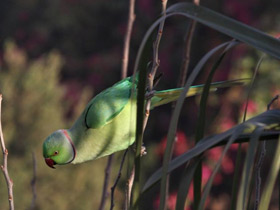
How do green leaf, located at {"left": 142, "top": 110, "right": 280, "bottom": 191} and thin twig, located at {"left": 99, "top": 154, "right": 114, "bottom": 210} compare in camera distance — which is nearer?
green leaf, located at {"left": 142, "top": 110, "right": 280, "bottom": 191}

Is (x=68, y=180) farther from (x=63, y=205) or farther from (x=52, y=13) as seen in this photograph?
(x=52, y=13)

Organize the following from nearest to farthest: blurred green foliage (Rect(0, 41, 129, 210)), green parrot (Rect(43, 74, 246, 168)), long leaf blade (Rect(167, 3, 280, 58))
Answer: long leaf blade (Rect(167, 3, 280, 58)) → green parrot (Rect(43, 74, 246, 168)) → blurred green foliage (Rect(0, 41, 129, 210))

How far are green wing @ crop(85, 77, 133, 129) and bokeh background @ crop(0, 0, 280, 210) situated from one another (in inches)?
98.0

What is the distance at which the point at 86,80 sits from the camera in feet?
20.8

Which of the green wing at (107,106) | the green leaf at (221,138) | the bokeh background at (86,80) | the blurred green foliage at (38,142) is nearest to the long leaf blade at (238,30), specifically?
the green leaf at (221,138)

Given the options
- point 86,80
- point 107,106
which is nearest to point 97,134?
point 107,106

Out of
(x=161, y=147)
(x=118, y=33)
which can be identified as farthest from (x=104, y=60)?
(x=161, y=147)

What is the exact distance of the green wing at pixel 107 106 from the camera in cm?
155

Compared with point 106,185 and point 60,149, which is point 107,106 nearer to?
point 60,149

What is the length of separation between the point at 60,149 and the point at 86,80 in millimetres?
4818

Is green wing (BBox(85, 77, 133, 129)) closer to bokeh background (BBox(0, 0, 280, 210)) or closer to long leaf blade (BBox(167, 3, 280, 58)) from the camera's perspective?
long leaf blade (BBox(167, 3, 280, 58))

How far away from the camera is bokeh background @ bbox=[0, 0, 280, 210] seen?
4121mm

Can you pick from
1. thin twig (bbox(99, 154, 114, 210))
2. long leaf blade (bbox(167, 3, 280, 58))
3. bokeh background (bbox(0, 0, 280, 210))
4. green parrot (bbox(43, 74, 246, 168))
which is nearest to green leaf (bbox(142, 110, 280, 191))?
long leaf blade (bbox(167, 3, 280, 58))

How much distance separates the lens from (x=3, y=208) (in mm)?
3938
